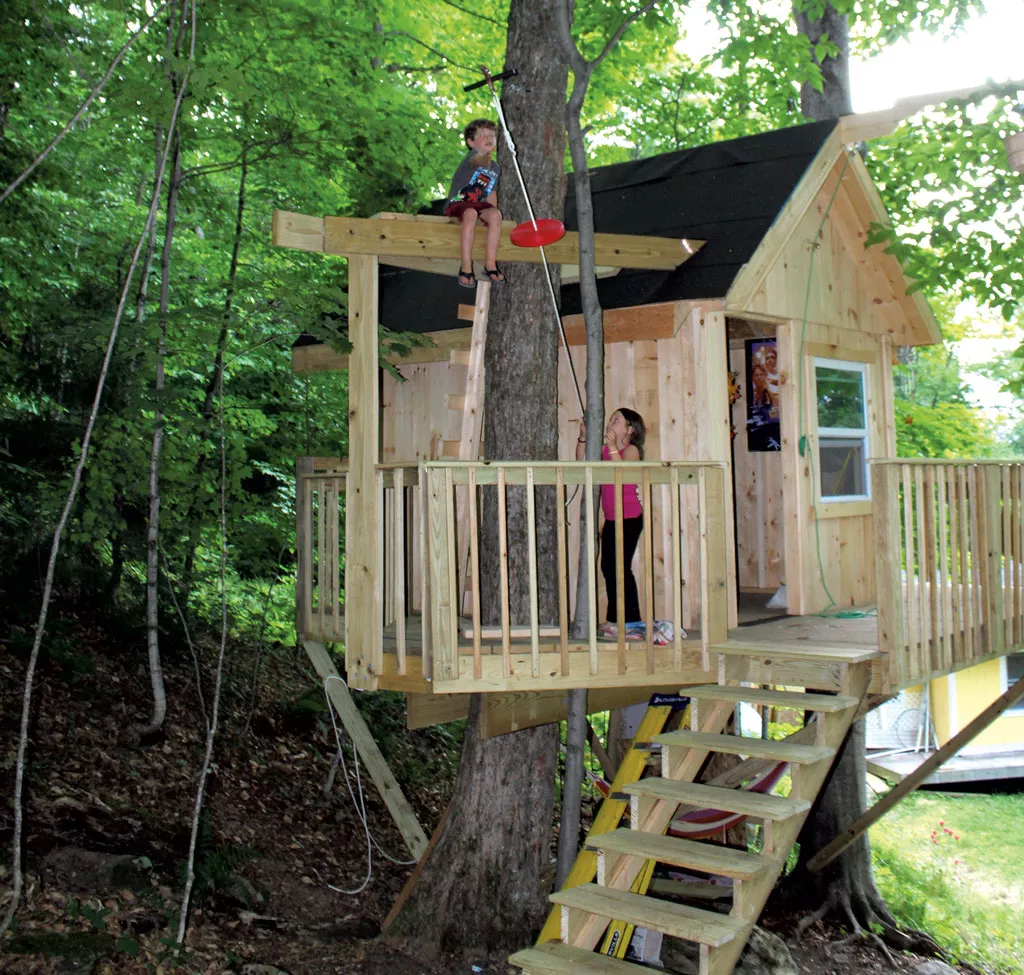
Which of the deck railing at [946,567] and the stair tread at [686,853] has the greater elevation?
the deck railing at [946,567]

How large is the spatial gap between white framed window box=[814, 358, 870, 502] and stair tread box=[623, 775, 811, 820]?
Result: 336 cm

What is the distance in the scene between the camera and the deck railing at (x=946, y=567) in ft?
18.3

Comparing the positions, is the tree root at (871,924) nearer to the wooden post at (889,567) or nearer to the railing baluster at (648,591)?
the wooden post at (889,567)

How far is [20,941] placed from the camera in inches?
219

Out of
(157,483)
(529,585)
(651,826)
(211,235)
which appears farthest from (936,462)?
(211,235)

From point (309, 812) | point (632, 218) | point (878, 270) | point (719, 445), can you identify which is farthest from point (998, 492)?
point (309, 812)

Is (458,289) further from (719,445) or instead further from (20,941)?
(20,941)

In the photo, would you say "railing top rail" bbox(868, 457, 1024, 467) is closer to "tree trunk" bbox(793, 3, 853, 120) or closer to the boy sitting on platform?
the boy sitting on platform

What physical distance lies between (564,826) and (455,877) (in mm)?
1279

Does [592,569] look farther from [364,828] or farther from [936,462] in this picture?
[364,828]

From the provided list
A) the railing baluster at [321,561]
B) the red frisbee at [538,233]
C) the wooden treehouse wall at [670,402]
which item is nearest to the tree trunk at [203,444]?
the railing baluster at [321,561]

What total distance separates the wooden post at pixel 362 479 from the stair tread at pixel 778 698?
1.80 metres

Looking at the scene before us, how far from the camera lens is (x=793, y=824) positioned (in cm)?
520

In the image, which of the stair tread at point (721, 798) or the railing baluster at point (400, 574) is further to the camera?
the railing baluster at point (400, 574)
